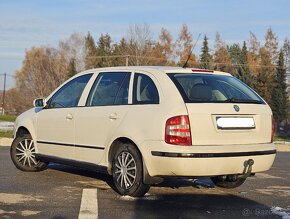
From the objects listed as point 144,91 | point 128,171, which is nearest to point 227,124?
point 144,91

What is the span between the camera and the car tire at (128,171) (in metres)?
6.00

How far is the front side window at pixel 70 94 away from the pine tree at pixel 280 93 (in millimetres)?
60380

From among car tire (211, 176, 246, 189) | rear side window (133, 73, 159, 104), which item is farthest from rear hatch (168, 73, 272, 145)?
car tire (211, 176, 246, 189)

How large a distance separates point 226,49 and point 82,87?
65848 mm

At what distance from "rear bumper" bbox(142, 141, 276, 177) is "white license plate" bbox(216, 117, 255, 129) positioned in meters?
0.24

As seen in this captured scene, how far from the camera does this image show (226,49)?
71.3m

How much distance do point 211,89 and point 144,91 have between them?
2.79ft

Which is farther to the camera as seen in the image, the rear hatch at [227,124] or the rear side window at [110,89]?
the rear side window at [110,89]

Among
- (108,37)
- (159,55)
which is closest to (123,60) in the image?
(159,55)

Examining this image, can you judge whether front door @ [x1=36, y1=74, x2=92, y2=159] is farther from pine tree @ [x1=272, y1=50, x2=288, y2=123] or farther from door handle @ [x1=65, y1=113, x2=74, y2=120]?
pine tree @ [x1=272, y1=50, x2=288, y2=123]

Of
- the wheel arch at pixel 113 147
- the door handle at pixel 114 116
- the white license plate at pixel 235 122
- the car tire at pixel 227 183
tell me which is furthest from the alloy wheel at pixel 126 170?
the car tire at pixel 227 183

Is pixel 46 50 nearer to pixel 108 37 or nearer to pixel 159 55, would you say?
pixel 108 37

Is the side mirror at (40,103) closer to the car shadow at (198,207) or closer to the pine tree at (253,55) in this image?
the car shadow at (198,207)

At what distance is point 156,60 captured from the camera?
59344mm
